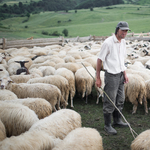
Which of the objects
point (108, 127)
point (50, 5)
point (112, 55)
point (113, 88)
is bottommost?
point (108, 127)

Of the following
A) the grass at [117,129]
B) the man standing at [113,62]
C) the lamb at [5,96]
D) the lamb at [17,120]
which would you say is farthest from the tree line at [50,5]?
the man standing at [113,62]

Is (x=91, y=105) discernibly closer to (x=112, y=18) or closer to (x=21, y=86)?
(x=21, y=86)

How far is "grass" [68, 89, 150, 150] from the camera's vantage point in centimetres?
328

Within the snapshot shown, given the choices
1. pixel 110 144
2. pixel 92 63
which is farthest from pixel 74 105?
pixel 92 63

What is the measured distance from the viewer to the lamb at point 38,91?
4.21 meters

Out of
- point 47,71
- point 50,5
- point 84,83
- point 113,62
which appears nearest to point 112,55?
point 113,62

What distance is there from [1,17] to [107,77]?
100 feet

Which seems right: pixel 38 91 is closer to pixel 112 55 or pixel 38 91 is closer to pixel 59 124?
pixel 59 124

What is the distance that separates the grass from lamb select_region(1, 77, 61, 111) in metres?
0.96


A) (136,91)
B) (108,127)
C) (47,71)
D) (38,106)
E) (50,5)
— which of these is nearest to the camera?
(38,106)

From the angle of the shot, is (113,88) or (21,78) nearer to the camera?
(113,88)

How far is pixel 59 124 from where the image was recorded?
2.86 meters

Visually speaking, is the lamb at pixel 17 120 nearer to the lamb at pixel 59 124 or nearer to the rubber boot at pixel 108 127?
the lamb at pixel 59 124

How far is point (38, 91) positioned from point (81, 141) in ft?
7.68
